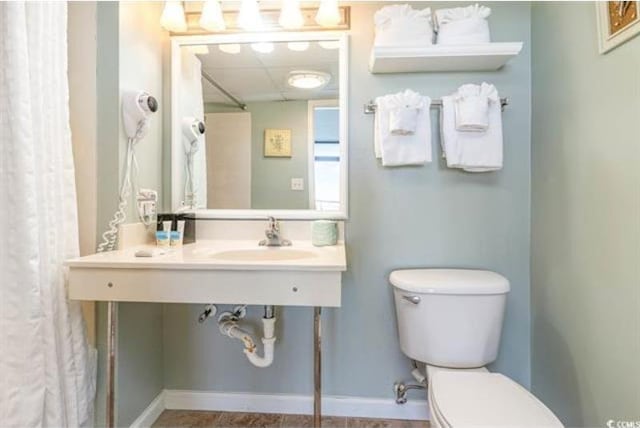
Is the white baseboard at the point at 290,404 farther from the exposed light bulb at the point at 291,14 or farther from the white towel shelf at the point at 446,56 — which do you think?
the exposed light bulb at the point at 291,14

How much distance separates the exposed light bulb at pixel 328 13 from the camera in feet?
5.03

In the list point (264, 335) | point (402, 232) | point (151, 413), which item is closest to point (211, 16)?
point (402, 232)

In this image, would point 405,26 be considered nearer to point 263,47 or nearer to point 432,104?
point 432,104

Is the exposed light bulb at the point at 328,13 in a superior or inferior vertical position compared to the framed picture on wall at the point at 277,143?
superior

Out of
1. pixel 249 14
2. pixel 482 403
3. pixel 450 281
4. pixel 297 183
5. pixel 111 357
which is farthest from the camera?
pixel 297 183

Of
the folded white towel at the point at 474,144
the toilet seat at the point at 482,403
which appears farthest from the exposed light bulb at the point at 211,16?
the toilet seat at the point at 482,403

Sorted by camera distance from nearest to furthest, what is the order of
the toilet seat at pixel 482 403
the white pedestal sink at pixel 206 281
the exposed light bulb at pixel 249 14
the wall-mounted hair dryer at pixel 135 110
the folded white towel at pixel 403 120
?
the toilet seat at pixel 482 403 < the white pedestal sink at pixel 206 281 < the wall-mounted hair dryer at pixel 135 110 < the folded white towel at pixel 403 120 < the exposed light bulb at pixel 249 14

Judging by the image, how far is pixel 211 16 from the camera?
1569mm

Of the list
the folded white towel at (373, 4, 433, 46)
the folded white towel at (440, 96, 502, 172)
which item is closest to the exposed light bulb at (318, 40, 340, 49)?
the folded white towel at (373, 4, 433, 46)

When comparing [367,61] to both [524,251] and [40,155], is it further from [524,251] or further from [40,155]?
[40,155]

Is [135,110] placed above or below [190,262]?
above

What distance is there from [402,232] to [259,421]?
3.52 feet

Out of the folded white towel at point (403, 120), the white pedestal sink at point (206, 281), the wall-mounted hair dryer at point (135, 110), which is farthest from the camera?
the folded white towel at point (403, 120)

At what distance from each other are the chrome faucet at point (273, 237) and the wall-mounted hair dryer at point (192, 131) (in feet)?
1.81
